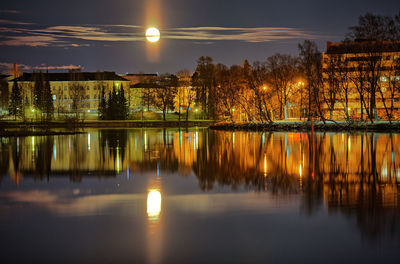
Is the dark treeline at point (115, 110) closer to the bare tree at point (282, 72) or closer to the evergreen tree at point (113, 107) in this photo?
the evergreen tree at point (113, 107)

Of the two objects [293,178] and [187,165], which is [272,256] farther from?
[187,165]

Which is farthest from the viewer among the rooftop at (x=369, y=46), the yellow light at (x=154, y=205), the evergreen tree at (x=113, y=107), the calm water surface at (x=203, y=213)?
the evergreen tree at (x=113, y=107)

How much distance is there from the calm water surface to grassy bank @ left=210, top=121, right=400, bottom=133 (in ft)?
104

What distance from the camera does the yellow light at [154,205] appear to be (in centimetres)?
1079

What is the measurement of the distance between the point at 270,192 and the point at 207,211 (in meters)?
2.92

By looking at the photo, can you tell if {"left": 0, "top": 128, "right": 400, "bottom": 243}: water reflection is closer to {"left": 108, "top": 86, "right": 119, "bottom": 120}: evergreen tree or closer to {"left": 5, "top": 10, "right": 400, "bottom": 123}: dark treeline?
{"left": 5, "top": 10, "right": 400, "bottom": 123}: dark treeline

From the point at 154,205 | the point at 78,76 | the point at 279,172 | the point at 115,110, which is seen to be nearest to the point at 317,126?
the point at 279,172

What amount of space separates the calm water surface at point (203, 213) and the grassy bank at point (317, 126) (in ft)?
104

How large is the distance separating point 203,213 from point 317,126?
46.9 m

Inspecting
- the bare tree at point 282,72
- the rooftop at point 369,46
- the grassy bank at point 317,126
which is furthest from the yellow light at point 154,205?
the bare tree at point 282,72

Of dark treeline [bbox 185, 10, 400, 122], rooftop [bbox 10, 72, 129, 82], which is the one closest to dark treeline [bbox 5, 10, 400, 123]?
dark treeline [bbox 185, 10, 400, 122]

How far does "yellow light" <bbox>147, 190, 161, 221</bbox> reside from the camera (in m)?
10.8

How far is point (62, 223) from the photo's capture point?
10250 mm

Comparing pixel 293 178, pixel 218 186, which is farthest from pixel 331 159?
pixel 218 186
